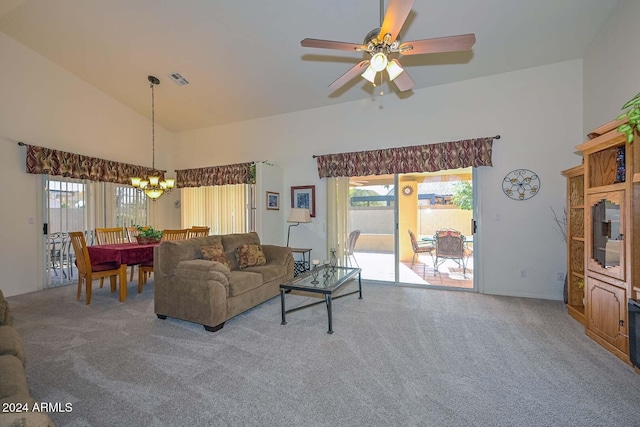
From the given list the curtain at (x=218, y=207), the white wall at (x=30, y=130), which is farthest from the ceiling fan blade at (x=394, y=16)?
the white wall at (x=30, y=130)

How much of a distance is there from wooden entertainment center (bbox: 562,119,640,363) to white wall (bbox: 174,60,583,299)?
96 centimetres

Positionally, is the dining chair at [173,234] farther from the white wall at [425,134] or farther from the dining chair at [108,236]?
the white wall at [425,134]

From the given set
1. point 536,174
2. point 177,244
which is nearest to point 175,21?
point 177,244

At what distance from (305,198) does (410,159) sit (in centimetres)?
208

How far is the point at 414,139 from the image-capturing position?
4.65 meters

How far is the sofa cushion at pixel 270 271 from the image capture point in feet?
12.0

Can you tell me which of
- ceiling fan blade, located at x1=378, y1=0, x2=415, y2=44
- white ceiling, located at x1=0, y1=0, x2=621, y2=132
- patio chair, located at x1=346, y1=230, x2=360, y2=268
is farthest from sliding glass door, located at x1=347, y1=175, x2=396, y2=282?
ceiling fan blade, located at x1=378, y1=0, x2=415, y2=44

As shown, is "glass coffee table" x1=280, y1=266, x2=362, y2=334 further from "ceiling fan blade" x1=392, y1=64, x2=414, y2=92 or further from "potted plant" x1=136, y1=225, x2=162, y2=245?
"potted plant" x1=136, y1=225, x2=162, y2=245

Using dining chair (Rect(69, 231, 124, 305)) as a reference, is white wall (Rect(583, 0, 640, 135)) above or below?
above

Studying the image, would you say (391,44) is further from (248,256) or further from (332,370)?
(248,256)

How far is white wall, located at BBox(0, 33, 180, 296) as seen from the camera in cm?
422

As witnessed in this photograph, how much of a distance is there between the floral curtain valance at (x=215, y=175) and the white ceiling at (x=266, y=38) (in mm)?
1340

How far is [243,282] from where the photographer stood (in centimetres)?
325

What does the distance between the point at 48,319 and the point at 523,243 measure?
6324mm
